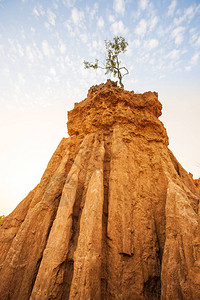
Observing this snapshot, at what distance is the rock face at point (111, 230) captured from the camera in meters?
4.37

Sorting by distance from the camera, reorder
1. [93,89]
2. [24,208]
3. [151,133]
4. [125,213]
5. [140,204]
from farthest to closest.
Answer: [93,89] < [151,133] < [24,208] < [140,204] < [125,213]

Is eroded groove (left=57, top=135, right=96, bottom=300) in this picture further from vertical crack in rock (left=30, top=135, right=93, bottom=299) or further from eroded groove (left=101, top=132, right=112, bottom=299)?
eroded groove (left=101, top=132, right=112, bottom=299)

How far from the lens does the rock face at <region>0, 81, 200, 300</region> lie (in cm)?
437

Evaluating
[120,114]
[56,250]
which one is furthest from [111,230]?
[120,114]

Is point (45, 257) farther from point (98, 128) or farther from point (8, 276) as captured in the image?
point (98, 128)

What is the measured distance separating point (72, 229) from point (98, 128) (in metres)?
5.72

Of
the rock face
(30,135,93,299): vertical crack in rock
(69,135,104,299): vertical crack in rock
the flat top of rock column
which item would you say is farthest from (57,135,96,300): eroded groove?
the flat top of rock column

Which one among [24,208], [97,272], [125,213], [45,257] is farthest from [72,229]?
[24,208]

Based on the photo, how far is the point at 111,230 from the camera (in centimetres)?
530

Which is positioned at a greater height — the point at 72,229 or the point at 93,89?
the point at 93,89

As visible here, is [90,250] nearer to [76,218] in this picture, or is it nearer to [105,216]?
[105,216]

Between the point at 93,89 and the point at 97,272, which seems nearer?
the point at 97,272

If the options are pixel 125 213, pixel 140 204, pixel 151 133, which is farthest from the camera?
pixel 151 133

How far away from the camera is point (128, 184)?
635cm
